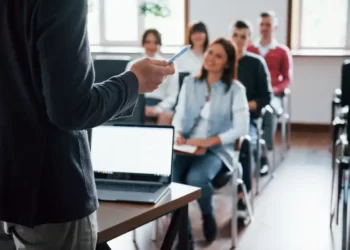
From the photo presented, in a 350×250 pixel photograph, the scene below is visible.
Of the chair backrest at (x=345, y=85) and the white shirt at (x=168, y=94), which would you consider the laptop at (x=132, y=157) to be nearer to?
the chair backrest at (x=345, y=85)

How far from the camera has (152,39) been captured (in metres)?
4.71

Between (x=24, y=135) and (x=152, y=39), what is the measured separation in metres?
3.75

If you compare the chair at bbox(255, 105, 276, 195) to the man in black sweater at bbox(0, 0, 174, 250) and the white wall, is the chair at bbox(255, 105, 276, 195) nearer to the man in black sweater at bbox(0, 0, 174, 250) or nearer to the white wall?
the white wall

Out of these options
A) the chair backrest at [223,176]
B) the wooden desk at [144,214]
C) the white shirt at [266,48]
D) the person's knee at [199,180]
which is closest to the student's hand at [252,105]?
the chair backrest at [223,176]

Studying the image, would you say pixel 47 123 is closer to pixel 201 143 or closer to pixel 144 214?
pixel 144 214

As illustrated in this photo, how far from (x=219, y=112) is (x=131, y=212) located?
1.81 meters

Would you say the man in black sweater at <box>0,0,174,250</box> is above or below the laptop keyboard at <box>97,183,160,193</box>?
above

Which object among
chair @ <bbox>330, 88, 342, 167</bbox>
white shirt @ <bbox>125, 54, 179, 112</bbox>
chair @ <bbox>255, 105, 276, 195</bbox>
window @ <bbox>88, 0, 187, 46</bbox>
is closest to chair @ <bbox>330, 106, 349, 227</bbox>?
chair @ <bbox>330, 88, 342, 167</bbox>

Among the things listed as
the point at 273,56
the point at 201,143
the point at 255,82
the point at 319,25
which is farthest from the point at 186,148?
the point at 319,25

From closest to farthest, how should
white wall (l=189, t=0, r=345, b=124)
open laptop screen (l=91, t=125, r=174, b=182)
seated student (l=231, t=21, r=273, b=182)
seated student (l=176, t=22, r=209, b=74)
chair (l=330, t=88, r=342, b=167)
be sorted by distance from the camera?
open laptop screen (l=91, t=125, r=174, b=182) < chair (l=330, t=88, r=342, b=167) < seated student (l=231, t=21, r=273, b=182) < seated student (l=176, t=22, r=209, b=74) < white wall (l=189, t=0, r=345, b=124)

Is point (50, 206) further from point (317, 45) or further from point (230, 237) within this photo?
point (317, 45)

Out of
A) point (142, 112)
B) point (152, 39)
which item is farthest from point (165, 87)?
point (142, 112)

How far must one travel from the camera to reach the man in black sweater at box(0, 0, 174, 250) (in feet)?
3.16

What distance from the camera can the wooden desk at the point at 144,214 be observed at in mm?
1385
